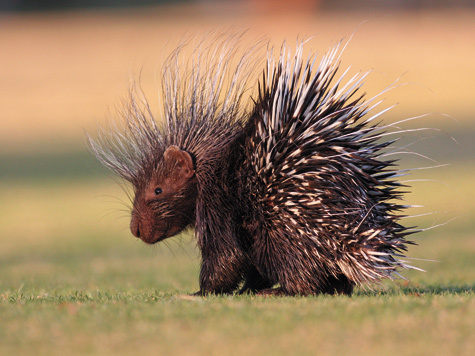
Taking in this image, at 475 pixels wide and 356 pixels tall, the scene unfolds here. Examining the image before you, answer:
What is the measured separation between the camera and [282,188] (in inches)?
275

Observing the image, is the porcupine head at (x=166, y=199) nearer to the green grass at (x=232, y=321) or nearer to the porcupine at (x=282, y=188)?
the porcupine at (x=282, y=188)

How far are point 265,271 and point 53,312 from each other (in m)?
2.09

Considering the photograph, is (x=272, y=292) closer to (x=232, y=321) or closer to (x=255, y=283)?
(x=255, y=283)

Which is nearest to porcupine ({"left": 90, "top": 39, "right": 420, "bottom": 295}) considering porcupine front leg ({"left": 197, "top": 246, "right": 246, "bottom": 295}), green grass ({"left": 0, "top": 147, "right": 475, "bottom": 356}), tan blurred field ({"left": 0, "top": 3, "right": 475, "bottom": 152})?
porcupine front leg ({"left": 197, "top": 246, "right": 246, "bottom": 295})

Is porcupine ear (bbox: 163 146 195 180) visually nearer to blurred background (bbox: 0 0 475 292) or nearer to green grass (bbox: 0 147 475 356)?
green grass (bbox: 0 147 475 356)

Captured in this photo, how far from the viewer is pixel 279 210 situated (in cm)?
700

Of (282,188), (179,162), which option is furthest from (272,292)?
(179,162)

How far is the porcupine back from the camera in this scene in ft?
22.5

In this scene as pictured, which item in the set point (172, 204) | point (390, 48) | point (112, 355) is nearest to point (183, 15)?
point (390, 48)

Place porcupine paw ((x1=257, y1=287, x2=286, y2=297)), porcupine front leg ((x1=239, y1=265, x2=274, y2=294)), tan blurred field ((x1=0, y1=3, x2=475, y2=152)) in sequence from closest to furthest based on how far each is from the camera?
porcupine paw ((x1=257, y1=287, x2=286, y2=297)) < porcupine front leg ((x1=239, y1=265, x2=274, y2=294)) < tan blurred field ((x1=0, y1=3, x2=475, y2=152))

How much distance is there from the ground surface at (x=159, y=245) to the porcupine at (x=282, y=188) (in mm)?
403

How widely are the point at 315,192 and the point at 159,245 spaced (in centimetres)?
189

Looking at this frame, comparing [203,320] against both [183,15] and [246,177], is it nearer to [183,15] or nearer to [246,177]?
[246,177]

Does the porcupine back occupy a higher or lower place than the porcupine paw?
higher
